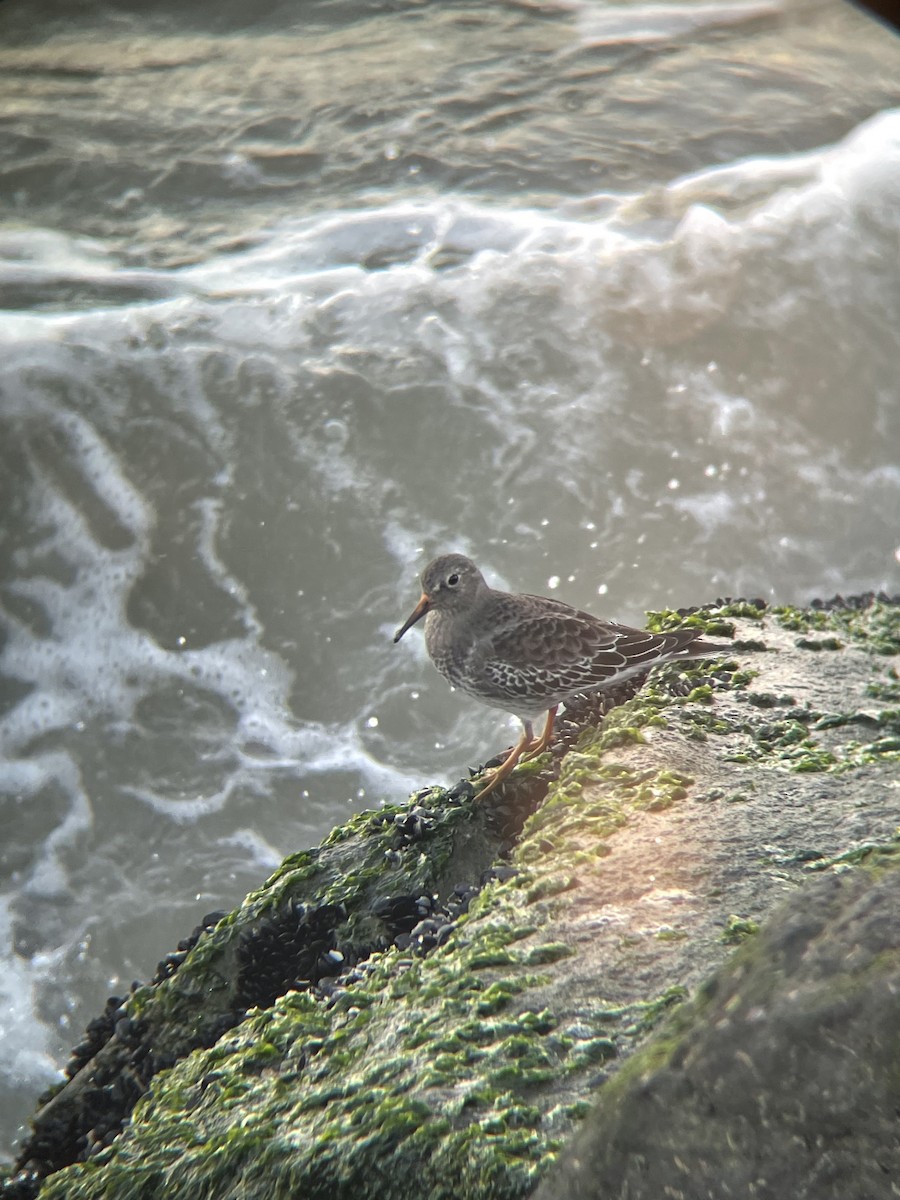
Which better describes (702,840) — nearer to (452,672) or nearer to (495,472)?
(452,672)

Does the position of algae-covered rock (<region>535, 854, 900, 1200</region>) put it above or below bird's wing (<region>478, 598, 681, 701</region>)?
above

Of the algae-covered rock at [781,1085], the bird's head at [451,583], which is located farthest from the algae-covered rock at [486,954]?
the bird's head at [451,583]

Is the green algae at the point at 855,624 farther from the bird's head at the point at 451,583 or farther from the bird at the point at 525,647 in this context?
the bird's head at the point at 451,583


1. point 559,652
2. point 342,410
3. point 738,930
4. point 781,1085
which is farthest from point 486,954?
point 342,410

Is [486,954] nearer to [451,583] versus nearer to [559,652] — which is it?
[559,652]

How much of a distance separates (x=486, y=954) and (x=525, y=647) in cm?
231

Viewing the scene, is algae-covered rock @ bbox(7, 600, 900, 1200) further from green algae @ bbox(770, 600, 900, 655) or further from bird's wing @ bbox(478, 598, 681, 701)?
bird's wing @ bbox(478, 598, 681, 701)

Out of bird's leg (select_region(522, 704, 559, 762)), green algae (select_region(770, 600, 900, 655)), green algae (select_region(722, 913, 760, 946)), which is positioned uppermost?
green algae (select_region(722, 913, 760, 946))

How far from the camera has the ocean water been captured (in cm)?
1039

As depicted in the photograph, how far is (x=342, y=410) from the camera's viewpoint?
12.2 meters

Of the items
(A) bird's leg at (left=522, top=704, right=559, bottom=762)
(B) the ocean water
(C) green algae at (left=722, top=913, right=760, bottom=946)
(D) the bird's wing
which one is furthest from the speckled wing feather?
(B) the ocean water

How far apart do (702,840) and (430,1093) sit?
1.44 meters

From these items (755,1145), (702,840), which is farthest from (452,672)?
(755,1145)

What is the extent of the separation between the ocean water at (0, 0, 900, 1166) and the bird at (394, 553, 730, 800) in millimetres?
4461
